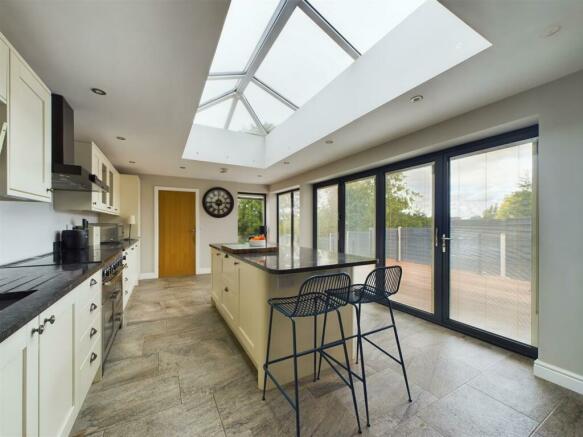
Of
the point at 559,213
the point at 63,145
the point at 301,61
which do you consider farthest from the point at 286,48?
the point at 559,213

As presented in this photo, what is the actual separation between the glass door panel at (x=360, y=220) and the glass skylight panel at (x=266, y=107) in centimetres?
164

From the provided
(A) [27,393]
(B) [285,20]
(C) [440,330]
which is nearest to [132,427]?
(A) [27,393]

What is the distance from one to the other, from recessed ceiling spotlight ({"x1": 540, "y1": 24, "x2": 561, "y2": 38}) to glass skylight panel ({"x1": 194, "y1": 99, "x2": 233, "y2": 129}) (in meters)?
3.60

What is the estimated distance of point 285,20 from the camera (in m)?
2.51

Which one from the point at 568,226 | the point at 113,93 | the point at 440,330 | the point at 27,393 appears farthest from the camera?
the point at 440,330

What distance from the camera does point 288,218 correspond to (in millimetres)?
6496

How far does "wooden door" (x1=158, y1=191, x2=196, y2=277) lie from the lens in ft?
18.4

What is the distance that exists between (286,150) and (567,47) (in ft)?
10.0

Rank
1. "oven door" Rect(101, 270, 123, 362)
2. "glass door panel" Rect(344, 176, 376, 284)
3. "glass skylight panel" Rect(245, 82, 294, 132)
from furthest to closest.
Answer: "glass door panel" Rect(344, 176, 376, 284)
"glass skylight panel" Rect(245, 82, 294, 132)
"oven door" Rect(101, 270, 123, 362)

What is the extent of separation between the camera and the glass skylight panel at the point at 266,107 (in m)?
3.77

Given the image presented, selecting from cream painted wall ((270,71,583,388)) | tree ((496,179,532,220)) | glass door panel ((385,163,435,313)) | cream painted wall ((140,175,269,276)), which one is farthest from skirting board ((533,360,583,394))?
cream painted wall ((140,175,269,276))

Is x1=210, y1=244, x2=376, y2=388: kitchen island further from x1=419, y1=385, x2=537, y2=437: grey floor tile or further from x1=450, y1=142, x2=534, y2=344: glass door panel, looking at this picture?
x1=450, y1=142, x2=534, y2=344: glass door panel

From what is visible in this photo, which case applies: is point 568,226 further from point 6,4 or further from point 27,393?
point 6,4

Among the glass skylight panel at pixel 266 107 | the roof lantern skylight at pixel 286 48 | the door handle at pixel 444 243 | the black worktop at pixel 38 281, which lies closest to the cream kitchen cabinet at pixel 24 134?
the black worktop at pixel 38 281
